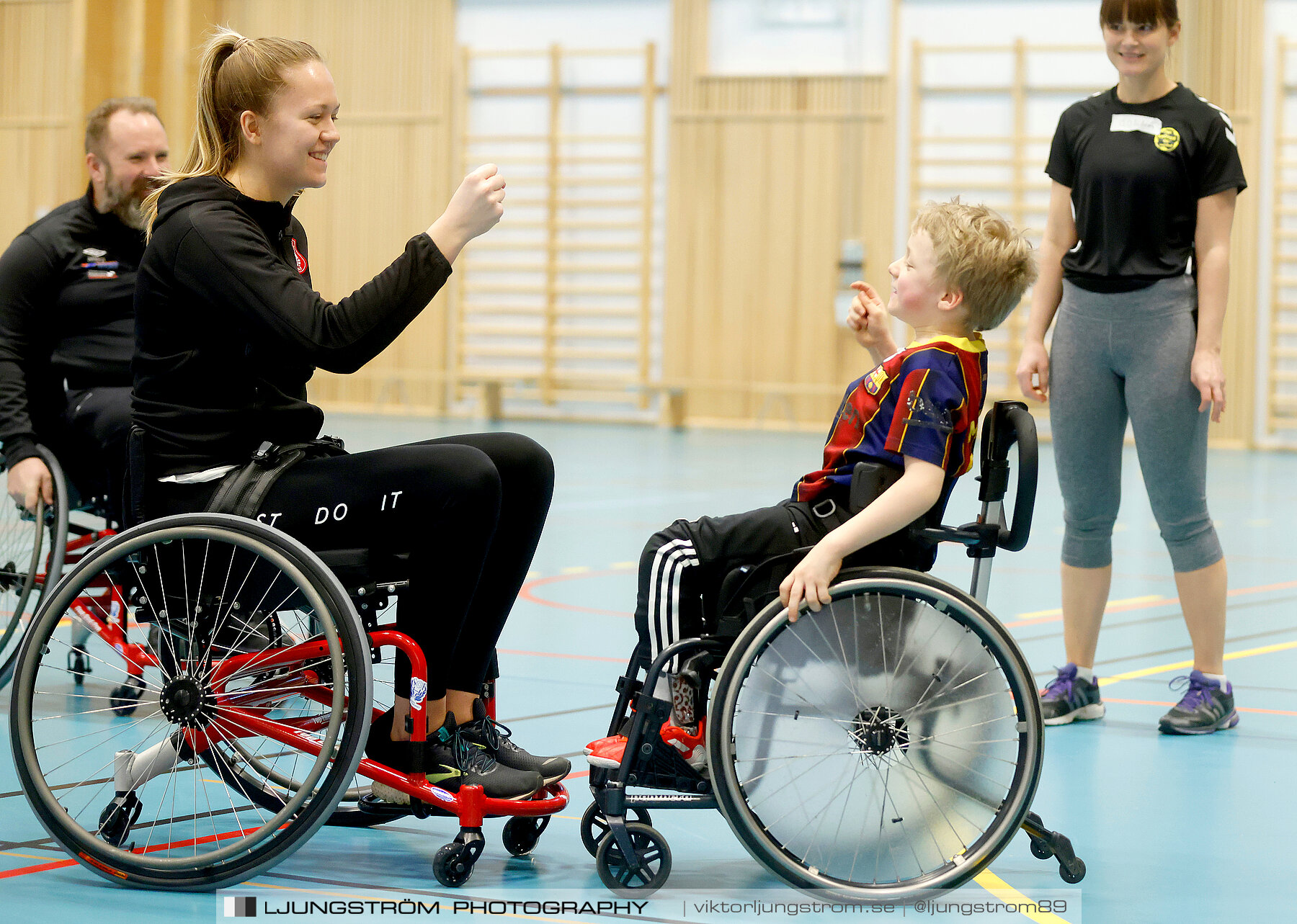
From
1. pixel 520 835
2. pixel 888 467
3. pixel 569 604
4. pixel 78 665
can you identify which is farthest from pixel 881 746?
pixel 569 604

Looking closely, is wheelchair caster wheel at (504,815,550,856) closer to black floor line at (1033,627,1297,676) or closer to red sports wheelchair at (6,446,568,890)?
red sports wheelchair at (6,446,568,890)

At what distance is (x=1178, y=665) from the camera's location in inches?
125

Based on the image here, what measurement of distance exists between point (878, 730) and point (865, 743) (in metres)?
0.02

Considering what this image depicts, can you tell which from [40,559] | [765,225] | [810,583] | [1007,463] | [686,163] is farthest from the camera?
[686,163]

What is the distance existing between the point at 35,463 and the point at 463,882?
4.17 feet

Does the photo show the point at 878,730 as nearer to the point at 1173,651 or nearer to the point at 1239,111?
the point at 1173,651

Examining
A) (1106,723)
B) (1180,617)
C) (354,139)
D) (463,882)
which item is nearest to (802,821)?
(463,882)

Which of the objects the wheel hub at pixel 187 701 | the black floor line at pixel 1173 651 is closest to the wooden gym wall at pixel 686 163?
the black floor line at pixel 1173 651

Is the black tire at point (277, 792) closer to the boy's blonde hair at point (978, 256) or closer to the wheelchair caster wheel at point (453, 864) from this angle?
the wheelchair caster wheel at point (453, 864)

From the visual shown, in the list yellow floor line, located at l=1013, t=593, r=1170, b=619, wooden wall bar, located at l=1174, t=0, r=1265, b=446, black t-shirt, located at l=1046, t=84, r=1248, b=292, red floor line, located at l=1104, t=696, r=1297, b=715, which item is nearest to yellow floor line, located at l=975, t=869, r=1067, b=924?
red floor line, located at l=1104, t=696, r=1297, b=715

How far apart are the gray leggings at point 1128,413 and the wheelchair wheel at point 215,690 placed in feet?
A: 4.91

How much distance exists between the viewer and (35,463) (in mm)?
2500

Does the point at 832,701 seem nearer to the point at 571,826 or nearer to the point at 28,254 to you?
the point at 571,826

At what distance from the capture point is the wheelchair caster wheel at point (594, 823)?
173 cm
